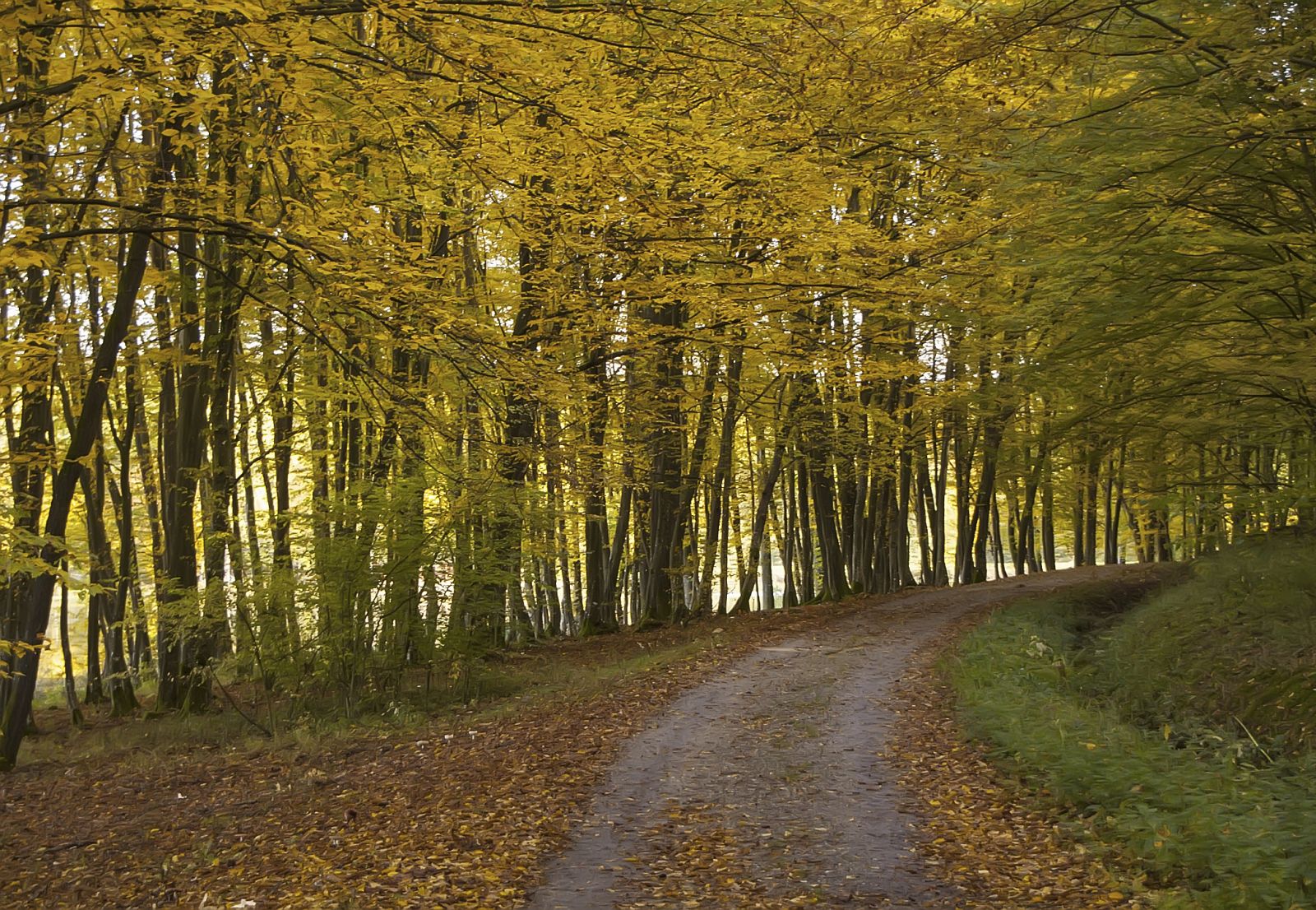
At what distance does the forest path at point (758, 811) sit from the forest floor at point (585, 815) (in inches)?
0.9

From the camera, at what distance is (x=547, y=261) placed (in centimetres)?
1474

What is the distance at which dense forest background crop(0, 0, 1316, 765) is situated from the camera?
721 cm

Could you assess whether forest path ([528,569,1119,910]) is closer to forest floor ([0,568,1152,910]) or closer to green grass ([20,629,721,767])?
forest floor ([0,568,1152,910])

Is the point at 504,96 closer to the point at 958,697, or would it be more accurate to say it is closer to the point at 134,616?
the point at 958,697

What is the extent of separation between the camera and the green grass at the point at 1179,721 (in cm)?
551

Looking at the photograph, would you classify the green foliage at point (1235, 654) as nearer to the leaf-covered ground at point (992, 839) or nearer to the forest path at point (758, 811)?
the leaf-covered ground at point (992, 839)

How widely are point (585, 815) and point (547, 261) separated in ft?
30.0

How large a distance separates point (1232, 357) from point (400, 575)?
8969 millimetres

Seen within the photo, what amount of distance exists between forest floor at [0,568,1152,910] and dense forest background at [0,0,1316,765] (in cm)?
182

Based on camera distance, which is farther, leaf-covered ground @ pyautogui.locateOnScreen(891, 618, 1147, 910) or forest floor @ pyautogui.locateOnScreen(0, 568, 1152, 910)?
forest floor @ pyautogui.locateOnScreen(0, 568, 1152, 910)

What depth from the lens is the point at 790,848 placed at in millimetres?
6520

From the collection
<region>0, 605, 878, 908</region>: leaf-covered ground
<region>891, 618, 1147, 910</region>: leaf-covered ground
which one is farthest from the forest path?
<region>0, 605, 878, 908</region>: leaf-covered ground

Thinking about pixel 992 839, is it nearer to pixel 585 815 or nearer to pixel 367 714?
pixel 585 815

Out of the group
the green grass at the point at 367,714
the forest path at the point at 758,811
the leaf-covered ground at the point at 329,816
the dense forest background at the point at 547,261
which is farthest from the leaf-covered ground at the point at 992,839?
the green grass at the point at 367,714
